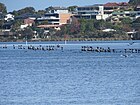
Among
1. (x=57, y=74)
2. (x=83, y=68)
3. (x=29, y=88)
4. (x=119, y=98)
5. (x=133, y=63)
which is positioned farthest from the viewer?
(x=133, y=63)

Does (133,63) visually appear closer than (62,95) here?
No

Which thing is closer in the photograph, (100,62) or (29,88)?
(29,88)

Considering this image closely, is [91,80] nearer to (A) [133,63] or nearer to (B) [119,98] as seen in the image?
(B) [119,98]

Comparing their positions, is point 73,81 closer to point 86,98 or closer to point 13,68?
point 86,98

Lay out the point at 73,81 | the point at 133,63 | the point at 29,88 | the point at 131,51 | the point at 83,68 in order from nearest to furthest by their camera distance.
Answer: the point at 29,88
the point at 73,81
the point at 83,68
the point at 133,63
the point at 131,51

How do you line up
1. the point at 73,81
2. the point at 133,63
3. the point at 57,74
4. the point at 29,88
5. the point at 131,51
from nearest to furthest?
1. the point at 29,88
2. the point at 73,81
3. the point at 57,74
4. the point at 133,63
5. the point at 131,51

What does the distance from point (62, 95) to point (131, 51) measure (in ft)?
204

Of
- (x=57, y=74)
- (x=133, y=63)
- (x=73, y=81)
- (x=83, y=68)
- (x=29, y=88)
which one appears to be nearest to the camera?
(x=29, y=88)

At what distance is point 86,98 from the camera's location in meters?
52.7

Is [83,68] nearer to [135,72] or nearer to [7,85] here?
[135,72]

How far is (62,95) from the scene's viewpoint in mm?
54031

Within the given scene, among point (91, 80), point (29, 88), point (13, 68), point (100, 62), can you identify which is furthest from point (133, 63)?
point (29, 88)

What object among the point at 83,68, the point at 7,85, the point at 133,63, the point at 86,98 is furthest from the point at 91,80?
the point at 133,63

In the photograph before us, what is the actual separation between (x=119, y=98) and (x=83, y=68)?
2676 centimetres
